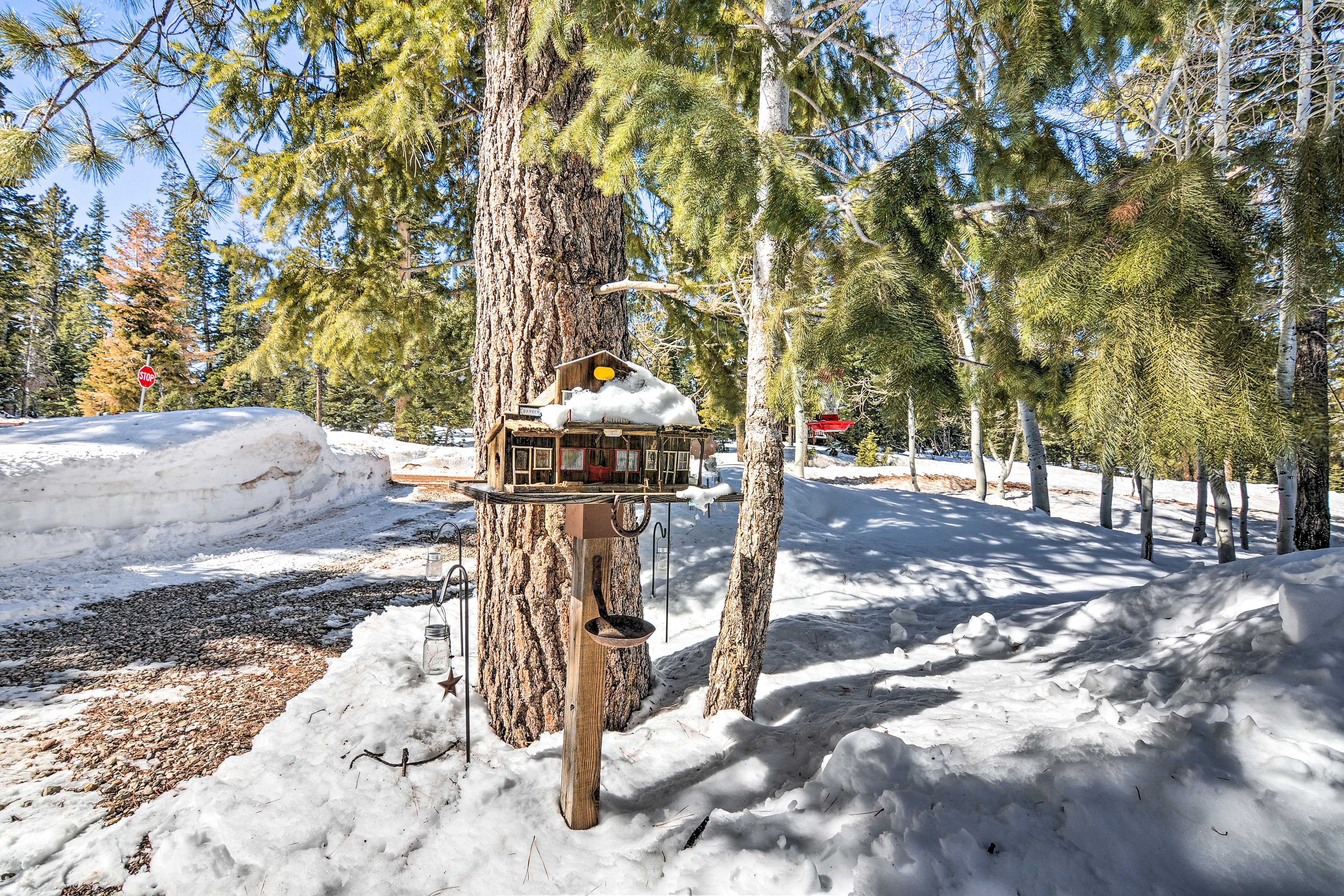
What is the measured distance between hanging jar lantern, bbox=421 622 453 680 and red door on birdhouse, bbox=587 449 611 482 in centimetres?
131

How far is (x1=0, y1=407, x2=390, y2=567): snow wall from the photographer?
7.62m

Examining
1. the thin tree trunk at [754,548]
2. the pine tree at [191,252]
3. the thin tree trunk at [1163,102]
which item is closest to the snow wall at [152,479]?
the pine tree at [191,252]

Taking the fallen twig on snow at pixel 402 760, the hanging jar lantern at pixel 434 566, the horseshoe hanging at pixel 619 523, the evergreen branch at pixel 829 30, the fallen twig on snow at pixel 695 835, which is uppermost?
the evergreen branch at pixel 829 30

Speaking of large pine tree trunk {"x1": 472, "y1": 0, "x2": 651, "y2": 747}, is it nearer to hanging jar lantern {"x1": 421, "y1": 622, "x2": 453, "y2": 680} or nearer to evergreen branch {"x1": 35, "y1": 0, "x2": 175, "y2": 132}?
hanging jar lantern {"x1": 421, "y1": 622, "x2": 453, "y2": 680}

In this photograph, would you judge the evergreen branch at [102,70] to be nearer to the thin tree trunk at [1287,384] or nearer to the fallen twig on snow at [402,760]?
the fallen twig on snow at [402,760]

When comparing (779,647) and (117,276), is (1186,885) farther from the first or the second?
(117,276)

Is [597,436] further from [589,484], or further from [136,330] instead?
[136,330]

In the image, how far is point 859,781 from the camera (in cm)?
213

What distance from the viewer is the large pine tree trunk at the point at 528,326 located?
319 cm

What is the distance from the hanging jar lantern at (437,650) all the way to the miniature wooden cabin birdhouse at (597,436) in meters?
1.05

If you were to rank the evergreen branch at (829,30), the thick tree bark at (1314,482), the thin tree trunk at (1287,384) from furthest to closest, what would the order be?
the thick tree bark at (1314,482) < the evergreen branch at (829,30) < the thin tree trunk at (1287,384)

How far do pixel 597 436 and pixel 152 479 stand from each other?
11.0 m

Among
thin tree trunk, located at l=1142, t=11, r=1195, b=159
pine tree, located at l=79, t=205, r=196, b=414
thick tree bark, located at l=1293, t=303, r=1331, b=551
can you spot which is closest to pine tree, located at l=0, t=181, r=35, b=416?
pine tree, located at l=79, t=205, r=196, b=414

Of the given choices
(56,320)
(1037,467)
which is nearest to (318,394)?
(56,320)
